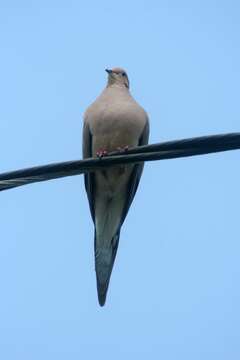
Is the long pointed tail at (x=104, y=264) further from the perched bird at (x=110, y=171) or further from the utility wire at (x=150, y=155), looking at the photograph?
the utility wire at (x=150, y=155)

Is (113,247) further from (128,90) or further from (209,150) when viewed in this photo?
(209,150)

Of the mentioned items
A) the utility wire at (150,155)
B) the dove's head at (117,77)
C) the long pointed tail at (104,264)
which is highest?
the dove's head at (117,77)

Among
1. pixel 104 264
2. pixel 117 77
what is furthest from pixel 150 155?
pixel 117 77

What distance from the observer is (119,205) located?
7258 mm

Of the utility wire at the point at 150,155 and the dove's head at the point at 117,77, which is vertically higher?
the dove's head at the point at 117,77

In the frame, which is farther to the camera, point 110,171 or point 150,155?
point 110,171

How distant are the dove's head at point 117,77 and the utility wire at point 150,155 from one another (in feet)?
11.7

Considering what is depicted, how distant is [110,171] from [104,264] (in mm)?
893

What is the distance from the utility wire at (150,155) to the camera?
409 cm

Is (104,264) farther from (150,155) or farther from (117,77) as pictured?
(150,155)

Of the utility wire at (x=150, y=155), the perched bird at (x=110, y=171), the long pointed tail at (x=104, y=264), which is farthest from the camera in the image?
the perched bird at (x=110, y=171)

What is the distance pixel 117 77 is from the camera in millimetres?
7988

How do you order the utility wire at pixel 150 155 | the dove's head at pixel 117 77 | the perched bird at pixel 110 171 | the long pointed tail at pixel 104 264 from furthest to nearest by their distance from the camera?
1. the dove's head at pixel 117 77
2. the perched bird at pixel 110 171
3. the long pointed tail at pixel 104 264
4. the utility wire at pixel 150 155

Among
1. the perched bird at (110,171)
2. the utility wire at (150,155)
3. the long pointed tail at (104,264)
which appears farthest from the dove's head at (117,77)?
the utility wire at (150,155)
